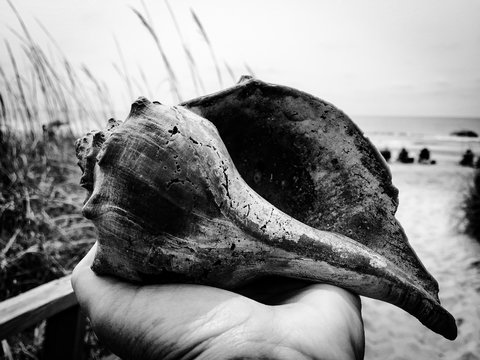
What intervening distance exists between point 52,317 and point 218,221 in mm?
1270

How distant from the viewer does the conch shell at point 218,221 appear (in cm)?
76

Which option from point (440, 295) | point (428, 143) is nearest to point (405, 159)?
point (428, 143)

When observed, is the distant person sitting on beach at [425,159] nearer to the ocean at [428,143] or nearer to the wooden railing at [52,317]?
the ocean at [428,143]

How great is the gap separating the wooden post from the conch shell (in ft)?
3.05

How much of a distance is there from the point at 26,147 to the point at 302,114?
2737 mm

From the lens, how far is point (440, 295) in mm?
2654

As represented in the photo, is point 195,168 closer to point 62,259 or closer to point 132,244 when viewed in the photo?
point 132,244

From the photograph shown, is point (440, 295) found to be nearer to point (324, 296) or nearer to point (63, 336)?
point (324, 296)

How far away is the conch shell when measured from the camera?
29.9 inches

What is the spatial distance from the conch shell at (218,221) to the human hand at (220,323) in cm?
5

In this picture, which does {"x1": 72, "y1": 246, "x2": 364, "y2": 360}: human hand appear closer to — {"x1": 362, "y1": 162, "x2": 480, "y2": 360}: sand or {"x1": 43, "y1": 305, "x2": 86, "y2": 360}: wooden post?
{"x1": 43, "y1": 305, "x2": 86, "y2": 360}: wooden post

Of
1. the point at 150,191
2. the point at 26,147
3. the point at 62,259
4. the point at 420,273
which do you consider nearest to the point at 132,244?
the point at 150,191

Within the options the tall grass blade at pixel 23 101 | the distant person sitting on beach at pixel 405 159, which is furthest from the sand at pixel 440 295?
the distant person sitting on beach at pixel 405 159

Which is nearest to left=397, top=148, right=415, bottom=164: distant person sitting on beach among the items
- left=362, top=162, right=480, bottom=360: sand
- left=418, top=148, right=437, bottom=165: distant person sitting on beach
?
left=418, top=148, right=437, bottom=165: distant person sitting on beach
